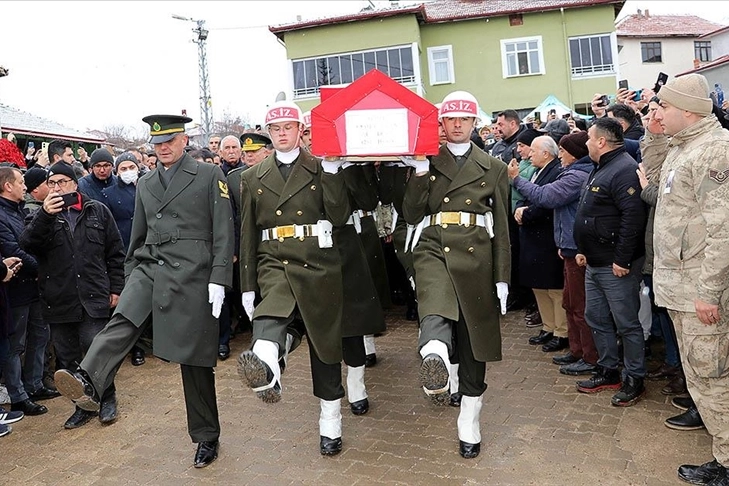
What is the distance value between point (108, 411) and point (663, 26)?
49440 mm

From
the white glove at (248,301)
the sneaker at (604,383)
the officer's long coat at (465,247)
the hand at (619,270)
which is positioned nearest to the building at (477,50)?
the sneaker at (604,383)

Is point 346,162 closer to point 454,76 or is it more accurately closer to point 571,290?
point 571,290

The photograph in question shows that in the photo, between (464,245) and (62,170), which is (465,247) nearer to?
(464,245)

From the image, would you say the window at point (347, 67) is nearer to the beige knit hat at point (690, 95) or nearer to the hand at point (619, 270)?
the hand at point (619, 270)

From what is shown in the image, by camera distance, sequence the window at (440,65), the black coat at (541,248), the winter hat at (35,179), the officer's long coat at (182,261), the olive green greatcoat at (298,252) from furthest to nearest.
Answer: the window at (440,65), the black coat at (541,248), the winter hat at (35,179), the officer's long coat at (182,261), the olive green greatcoat at (298,252)

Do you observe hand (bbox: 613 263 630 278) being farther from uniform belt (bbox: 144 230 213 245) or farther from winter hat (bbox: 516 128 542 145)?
uniform belt (bbox: 144 230 213 245)

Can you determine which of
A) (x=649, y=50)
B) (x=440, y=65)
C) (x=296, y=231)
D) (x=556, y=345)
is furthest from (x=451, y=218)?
(x=649, y=50)

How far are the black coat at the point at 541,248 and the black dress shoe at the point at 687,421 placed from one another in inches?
77.0

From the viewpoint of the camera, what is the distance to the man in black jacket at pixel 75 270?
5406 mm

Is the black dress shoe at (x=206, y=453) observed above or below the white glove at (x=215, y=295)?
below

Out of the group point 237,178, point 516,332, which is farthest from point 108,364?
point 516,332

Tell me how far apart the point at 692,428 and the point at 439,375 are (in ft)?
6.64

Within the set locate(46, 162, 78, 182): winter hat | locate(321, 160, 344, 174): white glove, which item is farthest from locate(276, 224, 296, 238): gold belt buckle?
locate(46, 162, 78, 182): winter hat

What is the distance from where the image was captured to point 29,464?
177 inches
